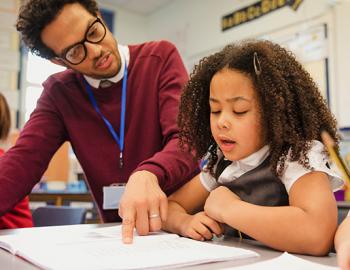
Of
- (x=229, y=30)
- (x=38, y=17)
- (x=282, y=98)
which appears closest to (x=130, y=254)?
(x=282, y=98)

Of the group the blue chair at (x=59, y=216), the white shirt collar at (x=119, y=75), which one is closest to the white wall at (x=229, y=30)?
the blue chair at (x=59, y=216)

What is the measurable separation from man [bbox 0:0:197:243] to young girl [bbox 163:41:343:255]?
0.26m

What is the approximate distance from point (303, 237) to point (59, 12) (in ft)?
2.77

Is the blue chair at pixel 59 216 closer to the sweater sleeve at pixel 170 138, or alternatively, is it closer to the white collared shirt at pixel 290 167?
the sweater sleeve at pixel 170 138

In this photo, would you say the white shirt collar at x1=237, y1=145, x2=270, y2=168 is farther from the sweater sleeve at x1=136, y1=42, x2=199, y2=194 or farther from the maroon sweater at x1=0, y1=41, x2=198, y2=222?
the maroon sweater at x1=0, y1=41, x2=198, y2=222

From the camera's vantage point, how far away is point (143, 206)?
2.63 feet

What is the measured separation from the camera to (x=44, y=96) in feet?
4.25

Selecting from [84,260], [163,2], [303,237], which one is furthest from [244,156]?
[163,2]

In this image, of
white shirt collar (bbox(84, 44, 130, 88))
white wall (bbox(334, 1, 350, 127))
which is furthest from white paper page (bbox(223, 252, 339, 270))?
white wall (bbox(334, 1, 350, 127))

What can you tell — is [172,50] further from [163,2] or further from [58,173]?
[163,2]

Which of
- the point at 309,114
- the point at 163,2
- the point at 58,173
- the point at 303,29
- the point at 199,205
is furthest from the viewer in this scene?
the point at 163,2

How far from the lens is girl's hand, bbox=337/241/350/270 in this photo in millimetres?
510

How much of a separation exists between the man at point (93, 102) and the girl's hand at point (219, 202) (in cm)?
27

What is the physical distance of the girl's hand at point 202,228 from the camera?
815 millimetres
